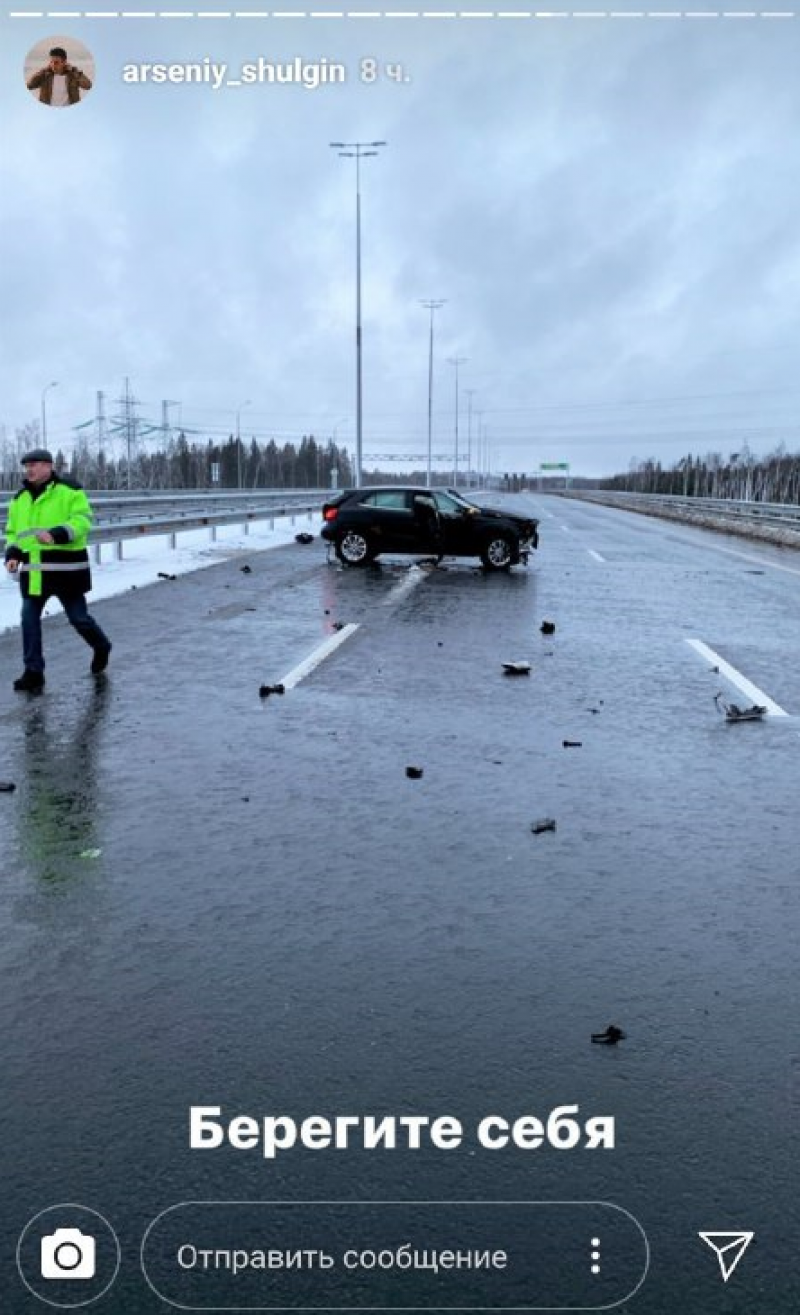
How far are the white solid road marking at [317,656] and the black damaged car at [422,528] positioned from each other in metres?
7.68

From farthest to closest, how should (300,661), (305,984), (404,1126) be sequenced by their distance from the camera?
(300,661)
(305,984)
(404,1126)

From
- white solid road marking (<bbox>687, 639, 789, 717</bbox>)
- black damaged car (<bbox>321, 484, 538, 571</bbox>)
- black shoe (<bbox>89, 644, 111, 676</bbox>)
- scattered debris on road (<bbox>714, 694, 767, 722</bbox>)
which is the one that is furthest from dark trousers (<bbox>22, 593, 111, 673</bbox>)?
black damaged car (<bbox>321, 484, 538, 571</bbox>)

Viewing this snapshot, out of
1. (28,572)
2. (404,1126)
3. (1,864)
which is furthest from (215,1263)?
(28,572)

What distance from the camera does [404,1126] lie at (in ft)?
9.73

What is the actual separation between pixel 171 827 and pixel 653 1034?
9.17 feet

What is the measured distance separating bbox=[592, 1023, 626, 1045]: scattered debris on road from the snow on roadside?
8.78 metres

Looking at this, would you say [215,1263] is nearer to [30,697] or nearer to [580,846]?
[580,846]

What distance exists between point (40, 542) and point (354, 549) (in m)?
12.2

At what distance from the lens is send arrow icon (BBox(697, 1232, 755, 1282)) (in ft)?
8.16

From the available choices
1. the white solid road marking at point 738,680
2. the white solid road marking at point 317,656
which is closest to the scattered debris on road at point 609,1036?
the white solid road marking at point 738,680

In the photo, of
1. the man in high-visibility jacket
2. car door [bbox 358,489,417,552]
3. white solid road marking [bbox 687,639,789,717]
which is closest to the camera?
white solid road marking [bbox 687,639,789,717]

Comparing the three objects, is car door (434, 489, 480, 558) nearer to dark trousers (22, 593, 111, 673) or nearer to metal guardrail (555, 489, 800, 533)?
dark trousers (22, 593, 111, 673)

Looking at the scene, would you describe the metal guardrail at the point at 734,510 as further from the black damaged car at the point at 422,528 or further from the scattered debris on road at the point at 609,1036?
the scattered debris on road at the point at 609,1036

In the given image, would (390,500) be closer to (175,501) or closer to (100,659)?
(175,501)
